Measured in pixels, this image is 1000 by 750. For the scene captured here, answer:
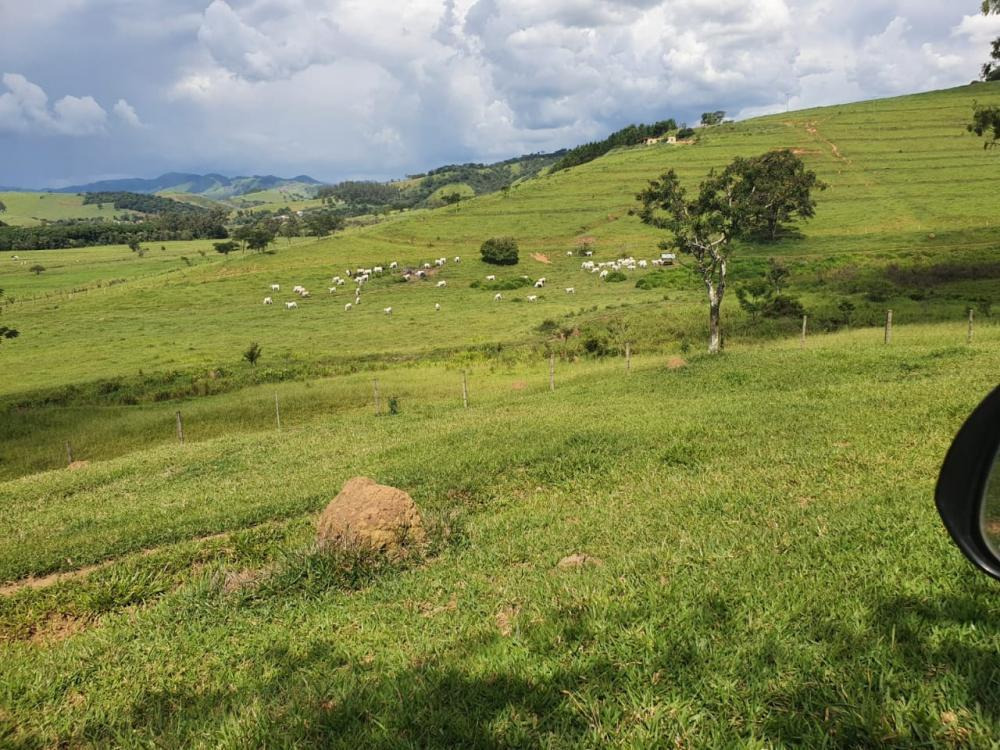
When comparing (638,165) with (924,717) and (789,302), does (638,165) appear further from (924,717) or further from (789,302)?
(924,717)

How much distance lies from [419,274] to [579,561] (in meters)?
76.8

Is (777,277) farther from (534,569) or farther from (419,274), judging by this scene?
(534,569)

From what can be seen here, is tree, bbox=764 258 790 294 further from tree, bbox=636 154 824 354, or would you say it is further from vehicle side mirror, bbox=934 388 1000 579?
vehicle side mirror, bbox=934 388 1000 579

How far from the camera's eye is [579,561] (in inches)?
263

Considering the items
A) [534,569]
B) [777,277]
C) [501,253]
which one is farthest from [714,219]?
[501,253]

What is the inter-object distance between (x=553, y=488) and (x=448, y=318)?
48.5 m

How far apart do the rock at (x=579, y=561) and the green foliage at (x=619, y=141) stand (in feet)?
595

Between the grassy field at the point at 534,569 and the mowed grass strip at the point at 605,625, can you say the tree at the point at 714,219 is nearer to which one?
the grassy field at the point at 534,569

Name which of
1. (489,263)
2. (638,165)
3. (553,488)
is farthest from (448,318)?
(638,165)

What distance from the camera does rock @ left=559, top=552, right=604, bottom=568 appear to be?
6.52 metres

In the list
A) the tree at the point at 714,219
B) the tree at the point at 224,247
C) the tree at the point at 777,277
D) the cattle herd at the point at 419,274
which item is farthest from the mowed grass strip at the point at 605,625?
the tree at the point at 224,247

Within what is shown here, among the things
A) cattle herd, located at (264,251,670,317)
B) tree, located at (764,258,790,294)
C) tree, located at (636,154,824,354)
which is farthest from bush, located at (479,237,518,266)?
tree, located at (636,154,824,354)

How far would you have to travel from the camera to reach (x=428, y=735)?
3.88 m

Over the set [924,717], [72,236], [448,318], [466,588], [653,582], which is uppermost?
[72,236]
